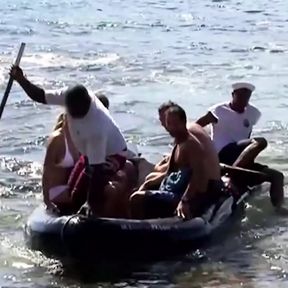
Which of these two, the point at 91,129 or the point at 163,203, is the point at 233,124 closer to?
the point at 163,203

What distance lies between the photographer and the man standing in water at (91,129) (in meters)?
10.3

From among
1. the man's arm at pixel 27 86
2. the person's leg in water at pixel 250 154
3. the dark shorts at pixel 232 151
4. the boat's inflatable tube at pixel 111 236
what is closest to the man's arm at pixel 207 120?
the dark shorts at pixel 232 151

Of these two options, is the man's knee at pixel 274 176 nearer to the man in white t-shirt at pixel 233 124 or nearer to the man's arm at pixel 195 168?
the man in white t-shirt at pixel 233 124

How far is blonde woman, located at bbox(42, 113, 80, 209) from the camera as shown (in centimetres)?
1120

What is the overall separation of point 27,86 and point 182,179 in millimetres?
1684

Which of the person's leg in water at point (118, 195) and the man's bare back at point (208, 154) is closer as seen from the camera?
the person's leg in water at point (118, 195)

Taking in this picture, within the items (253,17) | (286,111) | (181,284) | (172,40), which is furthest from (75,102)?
(253,17)

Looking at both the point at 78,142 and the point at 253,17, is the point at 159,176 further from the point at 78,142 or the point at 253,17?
the point at 253,17

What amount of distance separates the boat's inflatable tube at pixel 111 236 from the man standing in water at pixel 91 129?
29cm

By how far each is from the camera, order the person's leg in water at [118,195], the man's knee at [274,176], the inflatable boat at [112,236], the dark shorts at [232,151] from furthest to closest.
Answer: the dark shorts at [232,151] < the man's knee at [274,176] < the person's leg in water at [118,195] < the inflatable boat at [112,236]

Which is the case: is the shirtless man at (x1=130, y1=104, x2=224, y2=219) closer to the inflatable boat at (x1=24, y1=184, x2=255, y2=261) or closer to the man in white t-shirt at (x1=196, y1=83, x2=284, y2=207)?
the inflatable boat at (x1=24, y1=184, x2=255, y2=261)

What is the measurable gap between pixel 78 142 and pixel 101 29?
2177 cm

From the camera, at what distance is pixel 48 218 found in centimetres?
1080

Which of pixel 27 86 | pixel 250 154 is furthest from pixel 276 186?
pixel 27 86
